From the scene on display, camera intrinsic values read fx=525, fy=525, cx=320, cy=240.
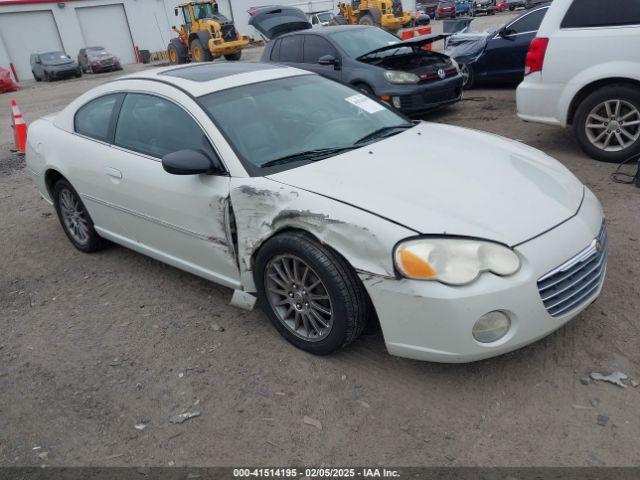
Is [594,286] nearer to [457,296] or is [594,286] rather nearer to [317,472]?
[457,296]

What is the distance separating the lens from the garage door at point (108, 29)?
33.9m

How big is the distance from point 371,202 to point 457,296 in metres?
0.64

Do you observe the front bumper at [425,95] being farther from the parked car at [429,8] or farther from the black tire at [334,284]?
the parked car at [429,8]

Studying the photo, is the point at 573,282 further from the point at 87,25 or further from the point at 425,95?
the point at 87,25

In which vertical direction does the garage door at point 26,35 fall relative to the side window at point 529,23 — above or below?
above

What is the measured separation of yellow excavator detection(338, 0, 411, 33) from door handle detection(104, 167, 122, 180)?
2310 cm

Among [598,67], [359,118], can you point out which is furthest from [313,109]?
[598,67]

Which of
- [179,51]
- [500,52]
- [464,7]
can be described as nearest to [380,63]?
[500,52]

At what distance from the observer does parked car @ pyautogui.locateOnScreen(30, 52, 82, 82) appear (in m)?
26.9

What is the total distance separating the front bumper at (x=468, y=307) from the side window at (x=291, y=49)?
745cm

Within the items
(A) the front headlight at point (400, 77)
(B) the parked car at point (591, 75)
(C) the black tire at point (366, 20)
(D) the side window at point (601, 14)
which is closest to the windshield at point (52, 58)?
(C) the black tire at point (366, 20)

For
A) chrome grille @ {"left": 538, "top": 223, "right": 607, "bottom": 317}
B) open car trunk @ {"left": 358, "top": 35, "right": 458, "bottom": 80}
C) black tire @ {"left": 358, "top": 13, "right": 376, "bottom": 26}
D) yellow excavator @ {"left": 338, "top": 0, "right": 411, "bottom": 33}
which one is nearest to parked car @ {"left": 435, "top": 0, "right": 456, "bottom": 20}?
yellow excavator @ {"left": 338, "top": 0, "right": 411, "bottom": 33}

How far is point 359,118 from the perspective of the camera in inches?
145

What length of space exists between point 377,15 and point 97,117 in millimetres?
22926
